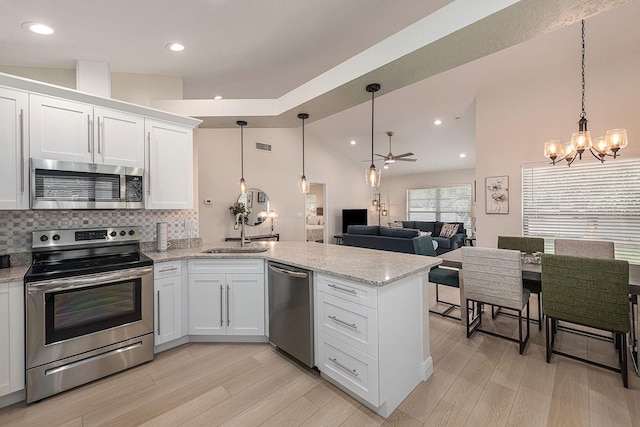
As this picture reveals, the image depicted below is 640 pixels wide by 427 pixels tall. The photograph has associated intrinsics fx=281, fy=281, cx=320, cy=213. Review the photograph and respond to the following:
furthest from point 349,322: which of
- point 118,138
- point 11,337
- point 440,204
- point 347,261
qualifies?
point 440,204

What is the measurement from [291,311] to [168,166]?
195 cm

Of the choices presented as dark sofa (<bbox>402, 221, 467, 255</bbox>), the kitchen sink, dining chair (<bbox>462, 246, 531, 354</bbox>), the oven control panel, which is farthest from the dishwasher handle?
dark sofa (<bbox>402, 221, 467, 255</bbox>)

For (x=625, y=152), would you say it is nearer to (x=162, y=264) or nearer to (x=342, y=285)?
(x=342, y=285)

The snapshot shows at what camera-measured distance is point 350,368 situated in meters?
1.93

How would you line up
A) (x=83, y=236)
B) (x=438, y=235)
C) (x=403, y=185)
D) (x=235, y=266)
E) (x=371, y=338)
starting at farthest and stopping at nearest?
(x=403, y=185)
(x=438, y=235)
(x=235, y=266)
(x=83, y=236)
(x=371, y=338)

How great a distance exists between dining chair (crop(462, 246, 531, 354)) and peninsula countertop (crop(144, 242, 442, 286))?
569 mm

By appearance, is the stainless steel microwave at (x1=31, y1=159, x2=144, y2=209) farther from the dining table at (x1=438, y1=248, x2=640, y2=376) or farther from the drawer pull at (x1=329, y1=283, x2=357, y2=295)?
the dining table at (x1=438, y1=248, x2=640, y2=376)

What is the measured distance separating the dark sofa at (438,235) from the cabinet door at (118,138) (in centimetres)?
728

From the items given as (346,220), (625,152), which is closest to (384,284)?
(625,152)

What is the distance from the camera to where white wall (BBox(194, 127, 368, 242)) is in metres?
6.34

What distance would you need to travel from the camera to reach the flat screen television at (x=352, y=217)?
929cm

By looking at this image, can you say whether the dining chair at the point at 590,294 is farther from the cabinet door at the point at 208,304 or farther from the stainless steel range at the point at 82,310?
the stainless steel range at the point at 82,310

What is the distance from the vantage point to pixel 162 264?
8.37 ft

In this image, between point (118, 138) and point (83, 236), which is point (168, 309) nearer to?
point (83, 236)
